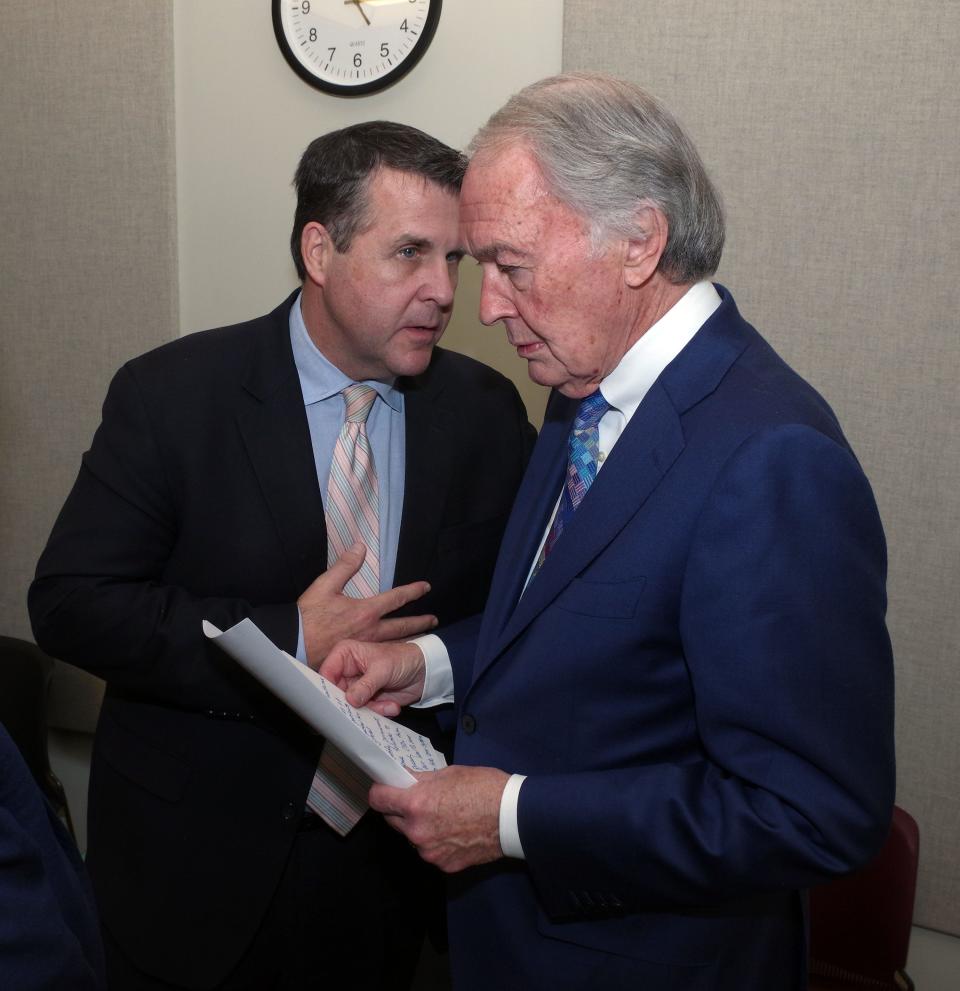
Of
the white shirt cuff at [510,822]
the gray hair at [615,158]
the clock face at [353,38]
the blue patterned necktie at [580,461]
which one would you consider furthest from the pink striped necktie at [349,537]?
the clock face at [353,38]

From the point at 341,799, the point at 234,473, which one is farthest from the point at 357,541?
the point at 341,799

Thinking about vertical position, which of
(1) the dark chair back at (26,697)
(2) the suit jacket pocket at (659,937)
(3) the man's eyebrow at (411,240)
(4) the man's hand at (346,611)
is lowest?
(1) the dark chair back at (26,697)

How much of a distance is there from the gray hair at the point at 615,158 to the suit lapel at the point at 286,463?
0.66 metres

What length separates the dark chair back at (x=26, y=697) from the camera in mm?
2838

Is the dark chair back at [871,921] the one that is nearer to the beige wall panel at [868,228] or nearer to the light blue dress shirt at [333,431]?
the beige wall panel at [868,228]

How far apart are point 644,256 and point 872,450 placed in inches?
51.9

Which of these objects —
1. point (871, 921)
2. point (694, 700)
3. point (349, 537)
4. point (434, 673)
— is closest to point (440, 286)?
point (349, 537)

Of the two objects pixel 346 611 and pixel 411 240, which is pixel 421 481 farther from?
pixel 411 240

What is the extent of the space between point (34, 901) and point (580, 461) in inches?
36.8

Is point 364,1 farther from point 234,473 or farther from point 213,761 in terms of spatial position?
point 213,761

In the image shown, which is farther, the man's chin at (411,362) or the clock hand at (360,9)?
the clock hand at (360,9)

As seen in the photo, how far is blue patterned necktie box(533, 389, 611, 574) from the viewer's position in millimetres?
1571

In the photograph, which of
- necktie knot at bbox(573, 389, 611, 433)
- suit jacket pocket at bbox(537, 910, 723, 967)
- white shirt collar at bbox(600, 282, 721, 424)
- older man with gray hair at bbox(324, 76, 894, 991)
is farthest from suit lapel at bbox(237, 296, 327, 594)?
suit jacket pocket at bbox(537, 910, 723, 967)

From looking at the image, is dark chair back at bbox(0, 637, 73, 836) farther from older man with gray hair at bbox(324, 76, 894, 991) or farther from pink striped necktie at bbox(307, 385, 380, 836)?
older man with gray hair at bbox(324, 76, 894, 991)
